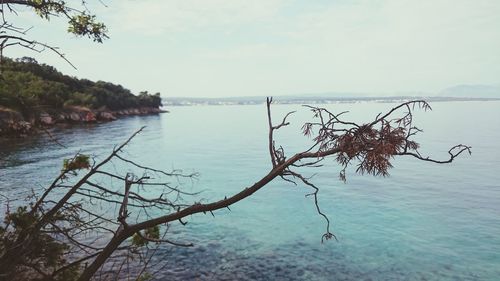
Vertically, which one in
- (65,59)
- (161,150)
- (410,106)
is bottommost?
(161,150)

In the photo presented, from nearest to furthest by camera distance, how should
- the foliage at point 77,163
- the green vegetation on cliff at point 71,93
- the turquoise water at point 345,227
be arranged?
the foliage at point 77,163 → the turquoise water at point 345,227 → the green vegetation on cliff at point 71,93

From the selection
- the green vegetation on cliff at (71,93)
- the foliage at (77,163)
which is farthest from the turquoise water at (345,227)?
the green vegetation on cliff at (71,93)

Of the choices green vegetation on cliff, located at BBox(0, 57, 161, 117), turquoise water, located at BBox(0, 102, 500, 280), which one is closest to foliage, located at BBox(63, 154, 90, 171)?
turquoise water, located at BBox(0, 102, 500, 280)

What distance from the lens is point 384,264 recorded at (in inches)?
576

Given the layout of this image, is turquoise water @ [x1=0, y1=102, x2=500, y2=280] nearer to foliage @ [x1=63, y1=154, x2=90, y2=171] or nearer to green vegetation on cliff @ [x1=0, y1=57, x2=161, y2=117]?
foliage @ [x1=63, y1=154, x2=90, y2=171]

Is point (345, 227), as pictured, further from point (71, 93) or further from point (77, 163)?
point (71, 93)

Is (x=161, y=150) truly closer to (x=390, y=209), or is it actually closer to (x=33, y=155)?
(x=33, y=155)

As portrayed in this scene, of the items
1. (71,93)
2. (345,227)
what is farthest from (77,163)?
(71,93)

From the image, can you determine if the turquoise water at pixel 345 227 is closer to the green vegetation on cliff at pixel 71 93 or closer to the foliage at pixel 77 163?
the foliage at pixel 77 163

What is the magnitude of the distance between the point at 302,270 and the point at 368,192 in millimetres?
15528

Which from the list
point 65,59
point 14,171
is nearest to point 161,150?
point 14,171

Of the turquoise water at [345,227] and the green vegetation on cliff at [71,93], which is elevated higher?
the green vegetation on cliff at [71,93]

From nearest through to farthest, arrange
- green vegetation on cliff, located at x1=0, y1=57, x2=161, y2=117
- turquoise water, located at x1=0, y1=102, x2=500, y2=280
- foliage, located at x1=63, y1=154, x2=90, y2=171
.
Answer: foliage, located at x1=63, y1=154, x2=90, y2=171 → turquoise water, located at x1=0, y1=102, x2=500, y2=280 → green vegetation on cliff, located at x1=0, y1=57, x2=161, y2=117

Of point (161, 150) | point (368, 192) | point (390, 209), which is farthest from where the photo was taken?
point (161, 150)
